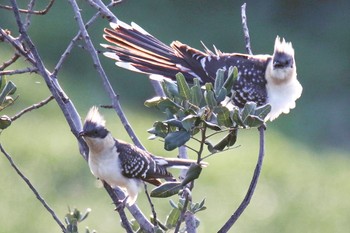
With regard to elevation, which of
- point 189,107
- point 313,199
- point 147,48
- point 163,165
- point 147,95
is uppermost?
point 147,95

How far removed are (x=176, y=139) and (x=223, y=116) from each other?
0.15 metres

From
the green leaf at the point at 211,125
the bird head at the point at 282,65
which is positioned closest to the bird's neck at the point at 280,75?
the bird head at the point at 282,65

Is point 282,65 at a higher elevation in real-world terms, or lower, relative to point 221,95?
higher

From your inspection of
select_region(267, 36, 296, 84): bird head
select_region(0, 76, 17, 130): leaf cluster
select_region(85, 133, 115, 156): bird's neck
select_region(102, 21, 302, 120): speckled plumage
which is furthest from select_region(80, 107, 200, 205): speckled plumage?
select_region(267, 36, 296, 84): bird head

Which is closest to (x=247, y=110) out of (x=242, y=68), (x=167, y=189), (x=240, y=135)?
(x=167, y=189)

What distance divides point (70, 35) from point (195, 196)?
2.63 meters

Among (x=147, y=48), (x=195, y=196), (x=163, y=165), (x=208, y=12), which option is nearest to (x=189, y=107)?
(x=163, y=165)

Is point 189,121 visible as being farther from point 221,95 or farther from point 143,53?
point 143,53

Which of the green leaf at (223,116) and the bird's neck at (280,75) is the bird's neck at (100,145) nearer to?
the bird's neck at (280,75)

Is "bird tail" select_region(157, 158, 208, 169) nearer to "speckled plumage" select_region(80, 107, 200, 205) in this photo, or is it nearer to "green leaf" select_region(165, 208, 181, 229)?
"speckled plumage" select_region(80, 107, 200, 205)

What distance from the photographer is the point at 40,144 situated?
7258 millimetres

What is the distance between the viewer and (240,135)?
7.76 m

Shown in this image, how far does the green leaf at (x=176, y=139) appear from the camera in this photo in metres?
2.16

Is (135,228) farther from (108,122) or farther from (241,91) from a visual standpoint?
(108,122)
